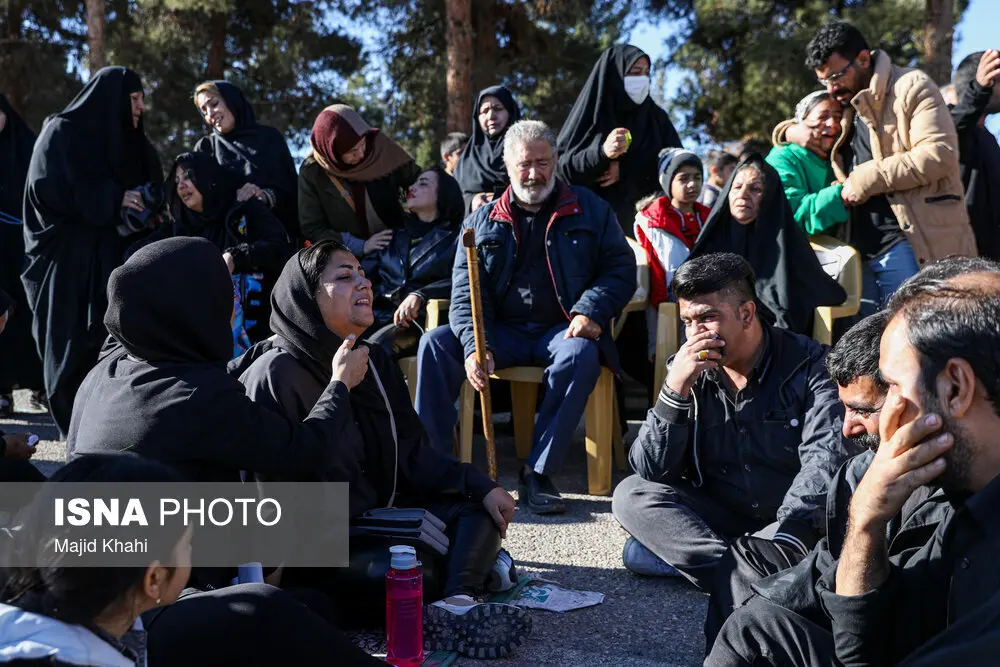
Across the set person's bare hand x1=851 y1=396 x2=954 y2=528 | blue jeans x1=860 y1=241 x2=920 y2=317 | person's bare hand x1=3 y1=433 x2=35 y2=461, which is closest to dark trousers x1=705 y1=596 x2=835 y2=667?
person's bare hand x1=851 y1=396 x2=954 y2=528

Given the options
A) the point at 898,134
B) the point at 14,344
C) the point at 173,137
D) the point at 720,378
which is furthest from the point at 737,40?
the point at 720,378

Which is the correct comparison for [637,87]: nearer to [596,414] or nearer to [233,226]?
[596,414]

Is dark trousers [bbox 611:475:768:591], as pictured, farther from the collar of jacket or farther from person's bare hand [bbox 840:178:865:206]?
person's bare hand [bbox 840:178:865:206]

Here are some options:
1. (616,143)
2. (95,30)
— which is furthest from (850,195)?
(95,30)

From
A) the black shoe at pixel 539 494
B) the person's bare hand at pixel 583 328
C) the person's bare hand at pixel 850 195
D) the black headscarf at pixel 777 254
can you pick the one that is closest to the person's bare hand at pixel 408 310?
the person's bare hand at pixel 583 328

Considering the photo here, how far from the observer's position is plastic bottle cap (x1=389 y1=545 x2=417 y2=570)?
9.66 feet

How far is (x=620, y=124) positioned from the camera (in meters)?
6.38

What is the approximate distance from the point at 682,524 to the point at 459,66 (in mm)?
9288

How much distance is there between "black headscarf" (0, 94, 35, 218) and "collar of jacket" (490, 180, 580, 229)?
345 centimetres

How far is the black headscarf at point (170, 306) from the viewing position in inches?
106

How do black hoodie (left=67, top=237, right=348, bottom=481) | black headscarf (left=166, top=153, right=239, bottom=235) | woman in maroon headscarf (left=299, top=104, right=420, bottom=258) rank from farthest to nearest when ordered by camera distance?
black headscarf (left=166, top=153, right=239, bottom=235)
woman in maroon headscarf (left=299, top=104, right=420, bottom=258)
black hoodie (left=67, top=237, right=348, bottom=481)

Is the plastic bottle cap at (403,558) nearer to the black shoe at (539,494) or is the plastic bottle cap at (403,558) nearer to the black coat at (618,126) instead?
the black shoe at (539,494)

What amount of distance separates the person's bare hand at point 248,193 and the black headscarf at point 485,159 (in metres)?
1.32

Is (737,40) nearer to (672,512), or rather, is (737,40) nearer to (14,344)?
(14,344)
